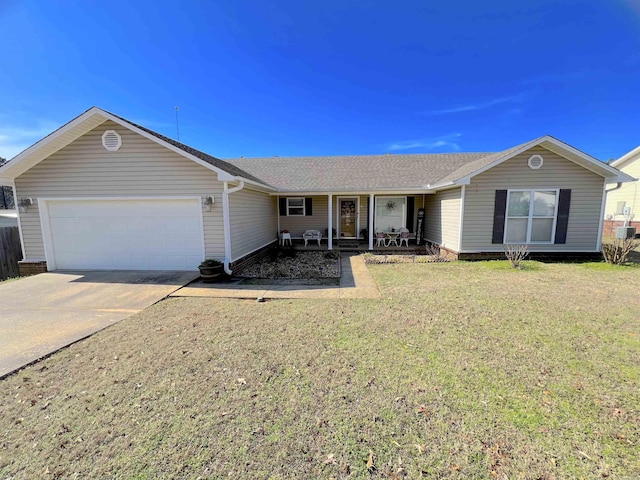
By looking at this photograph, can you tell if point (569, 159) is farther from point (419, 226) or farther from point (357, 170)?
point (357, 170)

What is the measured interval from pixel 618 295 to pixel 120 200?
12341 millimetres

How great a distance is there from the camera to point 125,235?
7676 mm

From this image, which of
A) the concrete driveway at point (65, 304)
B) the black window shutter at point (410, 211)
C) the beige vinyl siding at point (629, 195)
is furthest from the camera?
the beige vinyl siding at point (629, 195)

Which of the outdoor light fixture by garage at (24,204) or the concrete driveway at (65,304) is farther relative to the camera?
the outdoor light fixture by garage at (24,204)

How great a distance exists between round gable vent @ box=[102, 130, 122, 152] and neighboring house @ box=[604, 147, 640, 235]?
922 inches

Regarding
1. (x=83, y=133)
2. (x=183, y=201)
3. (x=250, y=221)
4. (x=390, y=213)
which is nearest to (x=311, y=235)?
(x=250, y=221)

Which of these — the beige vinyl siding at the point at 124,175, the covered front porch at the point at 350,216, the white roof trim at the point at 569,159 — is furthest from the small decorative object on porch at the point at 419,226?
the beige vinyl siding at the point at 124,175

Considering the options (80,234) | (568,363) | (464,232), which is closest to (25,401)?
(568,363)

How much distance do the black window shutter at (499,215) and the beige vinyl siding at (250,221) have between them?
829 centimetres

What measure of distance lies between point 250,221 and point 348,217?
5.78 m

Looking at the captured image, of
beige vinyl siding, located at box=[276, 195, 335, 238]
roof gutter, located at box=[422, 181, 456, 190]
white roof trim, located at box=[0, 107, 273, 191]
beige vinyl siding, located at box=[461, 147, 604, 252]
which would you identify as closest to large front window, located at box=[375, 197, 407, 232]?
roof gutter, located at box=[422, 181, 456, 190]

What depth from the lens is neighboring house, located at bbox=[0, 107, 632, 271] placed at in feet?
23.4

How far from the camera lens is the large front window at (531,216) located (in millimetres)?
8812

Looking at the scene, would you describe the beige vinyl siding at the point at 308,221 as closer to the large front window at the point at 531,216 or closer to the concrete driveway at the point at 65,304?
the concrete driveway at the point at 65,304
